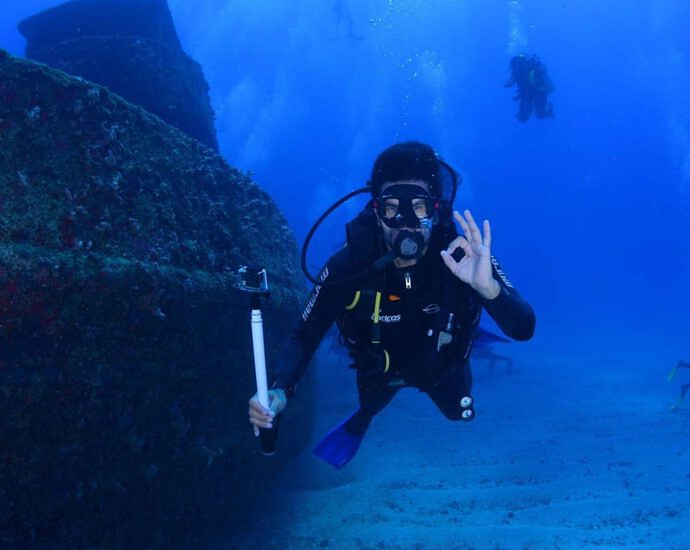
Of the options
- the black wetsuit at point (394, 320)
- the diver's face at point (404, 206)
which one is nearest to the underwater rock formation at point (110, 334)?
the black wetsuit at point (394, 320)

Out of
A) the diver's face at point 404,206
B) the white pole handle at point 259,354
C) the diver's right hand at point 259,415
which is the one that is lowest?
the diver's right hand at point 259,415

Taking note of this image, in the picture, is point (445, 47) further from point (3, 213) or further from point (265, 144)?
point (3, 213)

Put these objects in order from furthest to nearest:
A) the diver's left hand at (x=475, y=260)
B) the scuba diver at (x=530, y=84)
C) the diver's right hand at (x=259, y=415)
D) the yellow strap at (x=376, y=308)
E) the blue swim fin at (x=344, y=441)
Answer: the scuba diver at (x=530, y=84), the blue swim fin at (x=344, y=441), the yellow strap at (x=376, y=308), the diver's left hand at (x=475, y=260), the diver's right hand at (x=259, y=415)

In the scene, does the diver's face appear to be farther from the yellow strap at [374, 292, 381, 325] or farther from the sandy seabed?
the sandy seabed

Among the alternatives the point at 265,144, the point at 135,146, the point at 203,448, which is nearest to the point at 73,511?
the point at 203,448

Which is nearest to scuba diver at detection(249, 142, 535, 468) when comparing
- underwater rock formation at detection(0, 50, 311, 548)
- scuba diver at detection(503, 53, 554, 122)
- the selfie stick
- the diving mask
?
the diving mask

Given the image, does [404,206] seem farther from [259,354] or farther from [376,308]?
[259,354]

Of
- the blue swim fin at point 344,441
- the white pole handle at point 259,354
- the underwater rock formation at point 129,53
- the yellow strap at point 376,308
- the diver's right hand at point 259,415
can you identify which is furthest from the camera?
the underwater rock formation at point 129,53

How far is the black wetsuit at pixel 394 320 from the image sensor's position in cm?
358

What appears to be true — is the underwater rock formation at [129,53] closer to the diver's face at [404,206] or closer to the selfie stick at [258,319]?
the diver's face at [404,206]

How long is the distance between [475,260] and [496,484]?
5.58 m

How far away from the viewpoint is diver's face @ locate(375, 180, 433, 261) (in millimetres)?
3234

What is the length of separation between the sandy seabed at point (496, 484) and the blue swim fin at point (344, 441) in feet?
5.26

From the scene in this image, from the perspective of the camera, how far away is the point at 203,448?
15.8 feet
